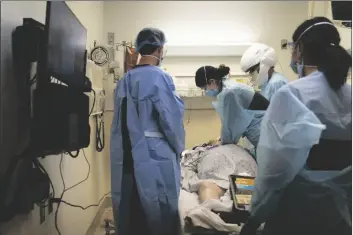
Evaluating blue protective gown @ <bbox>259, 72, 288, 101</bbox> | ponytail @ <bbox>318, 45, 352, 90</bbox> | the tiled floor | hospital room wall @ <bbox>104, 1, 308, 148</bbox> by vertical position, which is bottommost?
the tiled floor

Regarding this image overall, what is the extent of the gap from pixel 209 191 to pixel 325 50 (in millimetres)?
1008

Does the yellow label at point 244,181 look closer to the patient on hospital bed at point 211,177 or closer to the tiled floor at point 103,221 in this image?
the patient on hospital bed at point 211,177

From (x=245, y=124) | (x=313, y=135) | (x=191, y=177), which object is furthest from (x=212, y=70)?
(x=313, y=135)

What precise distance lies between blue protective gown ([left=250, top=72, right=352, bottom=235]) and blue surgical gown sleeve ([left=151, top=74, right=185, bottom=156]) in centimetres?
75

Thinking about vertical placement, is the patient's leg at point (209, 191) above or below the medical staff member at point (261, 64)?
below

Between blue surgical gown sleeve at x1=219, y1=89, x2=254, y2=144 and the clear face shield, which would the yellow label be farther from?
the clear face shield

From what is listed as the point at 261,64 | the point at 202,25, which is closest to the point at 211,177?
the point at 261,64

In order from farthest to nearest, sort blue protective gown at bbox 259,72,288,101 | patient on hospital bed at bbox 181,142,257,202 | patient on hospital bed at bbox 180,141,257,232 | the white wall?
the white wall < blue protective gown at bbox 259,72,288,101 < patient on hospital bed at bbox 181,142,257,202 < patient on hospital bed at bbox 180,141,257,232

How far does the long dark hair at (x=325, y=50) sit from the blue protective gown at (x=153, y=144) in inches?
32.3

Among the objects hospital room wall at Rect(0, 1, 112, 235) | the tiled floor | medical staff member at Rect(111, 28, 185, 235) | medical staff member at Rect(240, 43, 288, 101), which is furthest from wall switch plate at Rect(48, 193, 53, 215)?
medical staff member at Rect(240, 43, 288, 101)

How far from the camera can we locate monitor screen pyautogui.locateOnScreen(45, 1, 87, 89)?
3.59 ft

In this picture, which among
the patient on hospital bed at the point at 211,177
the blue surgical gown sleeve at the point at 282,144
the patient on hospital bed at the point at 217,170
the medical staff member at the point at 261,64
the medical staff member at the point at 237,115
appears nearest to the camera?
the blue surgical gown sleeve at the point at 282,144

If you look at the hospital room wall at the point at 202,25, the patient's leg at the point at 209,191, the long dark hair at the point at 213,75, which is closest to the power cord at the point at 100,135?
the hospital room wall at the point at 202,25

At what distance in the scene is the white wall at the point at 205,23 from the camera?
132 inches
